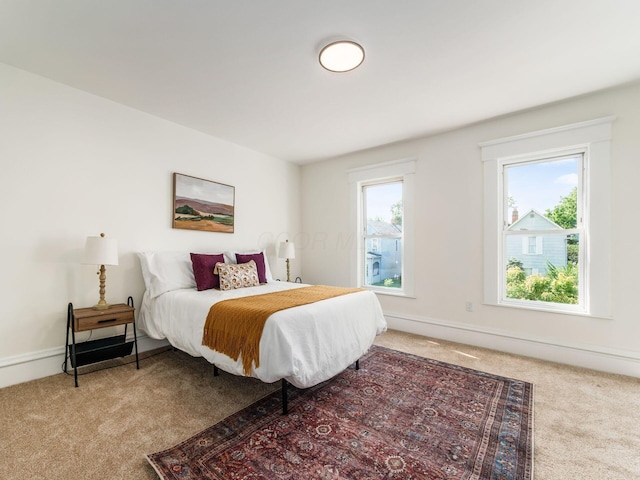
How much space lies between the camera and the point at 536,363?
2785mm

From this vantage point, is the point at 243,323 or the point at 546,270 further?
the point at 546,270

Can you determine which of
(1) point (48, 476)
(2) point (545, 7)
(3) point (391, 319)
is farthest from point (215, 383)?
(2) point (545, 7)

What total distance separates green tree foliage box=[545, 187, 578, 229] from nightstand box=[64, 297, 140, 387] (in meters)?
4.22

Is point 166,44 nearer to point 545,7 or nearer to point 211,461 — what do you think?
point 545,7

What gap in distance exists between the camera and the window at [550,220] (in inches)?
104

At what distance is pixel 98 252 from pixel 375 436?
8.38 feet

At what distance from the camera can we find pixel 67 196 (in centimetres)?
260

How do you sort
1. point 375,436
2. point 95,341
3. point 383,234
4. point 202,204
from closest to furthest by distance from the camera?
point 375,436 → point 95,341 → point 202,204 → point 383,234

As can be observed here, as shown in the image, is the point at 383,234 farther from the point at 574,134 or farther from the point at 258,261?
the point at 574,134

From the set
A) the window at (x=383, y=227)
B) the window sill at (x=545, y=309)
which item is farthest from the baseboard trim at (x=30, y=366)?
the window sill at (x=545, y=309)

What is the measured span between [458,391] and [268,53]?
293 cm

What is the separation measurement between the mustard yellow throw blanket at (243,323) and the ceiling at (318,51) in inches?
72.9

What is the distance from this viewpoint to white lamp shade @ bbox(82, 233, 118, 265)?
243 centimetres

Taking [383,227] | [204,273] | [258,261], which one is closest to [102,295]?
[204,273]
